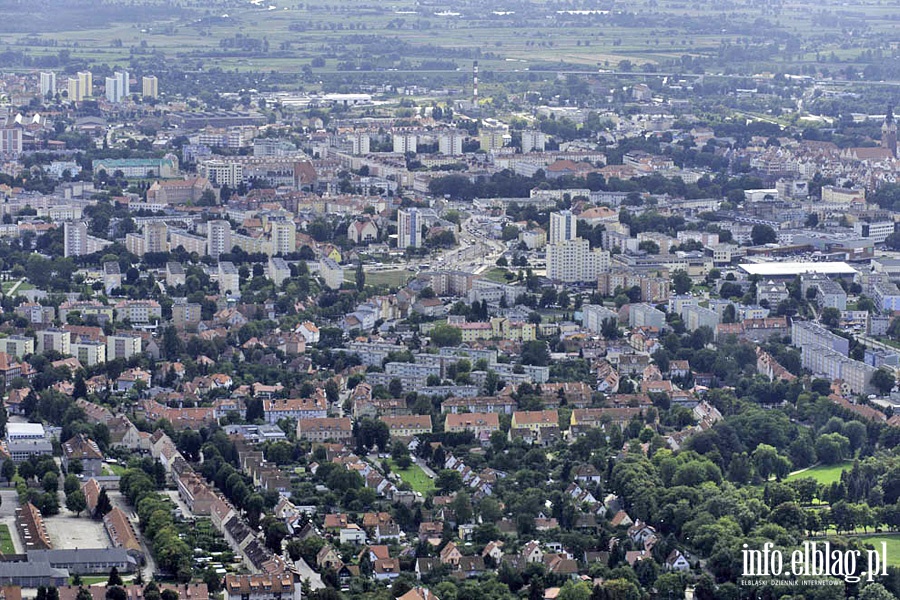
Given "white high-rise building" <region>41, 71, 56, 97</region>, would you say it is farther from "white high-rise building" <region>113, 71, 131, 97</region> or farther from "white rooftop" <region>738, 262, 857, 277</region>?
"white rooftop" <region>738, 262, 857, 277</region>

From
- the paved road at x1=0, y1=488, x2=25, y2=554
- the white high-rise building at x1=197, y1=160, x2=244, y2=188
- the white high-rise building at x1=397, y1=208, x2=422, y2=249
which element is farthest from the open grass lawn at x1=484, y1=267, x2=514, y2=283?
the paved road at x1=0, y1=488, x2=25, y2=554

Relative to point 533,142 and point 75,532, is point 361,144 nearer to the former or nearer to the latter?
point 533,142

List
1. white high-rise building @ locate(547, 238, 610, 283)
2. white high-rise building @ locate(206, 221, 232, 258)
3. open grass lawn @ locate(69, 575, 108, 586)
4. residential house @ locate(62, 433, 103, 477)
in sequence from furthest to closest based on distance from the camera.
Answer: white high-rise building @ locate(206, 221, 232, 258) → white high-rise building @ locate(547, 238, 610, 283) → residential house @ locate(62, 433, 103, 477) → open grass lawn @ locate(69, 575, 108, 586)

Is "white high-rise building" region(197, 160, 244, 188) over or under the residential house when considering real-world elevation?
under

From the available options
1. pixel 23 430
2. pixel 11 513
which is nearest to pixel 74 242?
pixel 23 430

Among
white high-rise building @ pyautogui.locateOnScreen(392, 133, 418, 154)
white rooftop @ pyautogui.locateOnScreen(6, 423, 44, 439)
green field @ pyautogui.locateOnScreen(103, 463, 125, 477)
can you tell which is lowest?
white high-rise building @ pyautogui.locateOnScreen(392, 133, 418, 154)

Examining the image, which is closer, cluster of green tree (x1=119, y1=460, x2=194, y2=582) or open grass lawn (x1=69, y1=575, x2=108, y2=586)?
open grass lawn (x1=69, y1=575, x2=108, y2=586)
